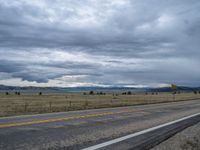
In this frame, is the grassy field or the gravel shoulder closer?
the gravel shoulder

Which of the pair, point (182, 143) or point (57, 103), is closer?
point (182, 143)

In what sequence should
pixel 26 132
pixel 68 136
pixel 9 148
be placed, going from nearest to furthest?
1. pixel 9 148
2. pixel 68 136
3. pixel 26 132

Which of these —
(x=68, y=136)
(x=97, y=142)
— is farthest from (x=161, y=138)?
(x=68, y=136)

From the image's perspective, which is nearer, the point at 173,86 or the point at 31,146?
the point at 31,146

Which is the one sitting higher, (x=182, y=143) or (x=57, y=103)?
(x=182, y=143)

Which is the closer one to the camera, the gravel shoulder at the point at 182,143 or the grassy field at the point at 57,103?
the gravel shoulder at the point at 182,143

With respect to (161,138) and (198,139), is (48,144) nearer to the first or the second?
(161,138)

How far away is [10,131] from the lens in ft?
28.6

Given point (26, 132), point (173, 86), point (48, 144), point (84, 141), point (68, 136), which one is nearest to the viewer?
point (48, 144)

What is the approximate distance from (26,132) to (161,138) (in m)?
4.93

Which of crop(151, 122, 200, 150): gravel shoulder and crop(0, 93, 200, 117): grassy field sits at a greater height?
crop(151, 122, 200, 150): gravel shoulder

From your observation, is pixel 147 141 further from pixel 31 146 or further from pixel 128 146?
pixel 31 146

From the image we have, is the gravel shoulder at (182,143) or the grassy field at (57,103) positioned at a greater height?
the gravel shoulder at (182,143)

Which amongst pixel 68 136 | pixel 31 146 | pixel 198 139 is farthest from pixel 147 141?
pixel 31 146
